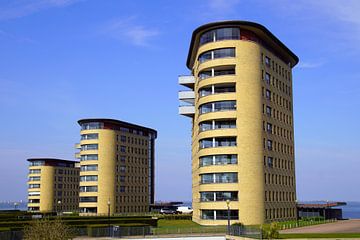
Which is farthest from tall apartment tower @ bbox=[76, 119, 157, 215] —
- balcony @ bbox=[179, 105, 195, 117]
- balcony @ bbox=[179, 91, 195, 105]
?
balcony @ bbox=[179, 91, 195, 105]

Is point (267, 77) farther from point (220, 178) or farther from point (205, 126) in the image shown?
point (220, 178)

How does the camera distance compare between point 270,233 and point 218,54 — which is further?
point 218,54

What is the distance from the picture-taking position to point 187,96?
320 feet

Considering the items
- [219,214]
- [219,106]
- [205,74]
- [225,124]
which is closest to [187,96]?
[205,74]

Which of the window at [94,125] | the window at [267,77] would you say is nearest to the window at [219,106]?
the window at [267,77]

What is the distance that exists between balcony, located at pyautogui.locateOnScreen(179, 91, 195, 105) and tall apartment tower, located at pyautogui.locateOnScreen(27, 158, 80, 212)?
100 meters

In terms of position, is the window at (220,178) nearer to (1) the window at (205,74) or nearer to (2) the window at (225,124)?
(2) the window at (225,124)

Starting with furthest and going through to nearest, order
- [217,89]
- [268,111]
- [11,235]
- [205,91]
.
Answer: [268,111]
[205,91]
[217,89]
[11,235]

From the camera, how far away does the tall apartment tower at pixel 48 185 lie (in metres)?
184

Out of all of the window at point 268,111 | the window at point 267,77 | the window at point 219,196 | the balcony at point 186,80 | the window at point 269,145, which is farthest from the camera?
the balcony at point 186,80

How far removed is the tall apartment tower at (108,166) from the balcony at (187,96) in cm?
4637

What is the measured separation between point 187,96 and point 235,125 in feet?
61.5

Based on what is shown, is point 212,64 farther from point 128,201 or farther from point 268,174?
point 128,201

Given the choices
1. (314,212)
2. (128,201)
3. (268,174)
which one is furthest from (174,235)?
(128,201)
